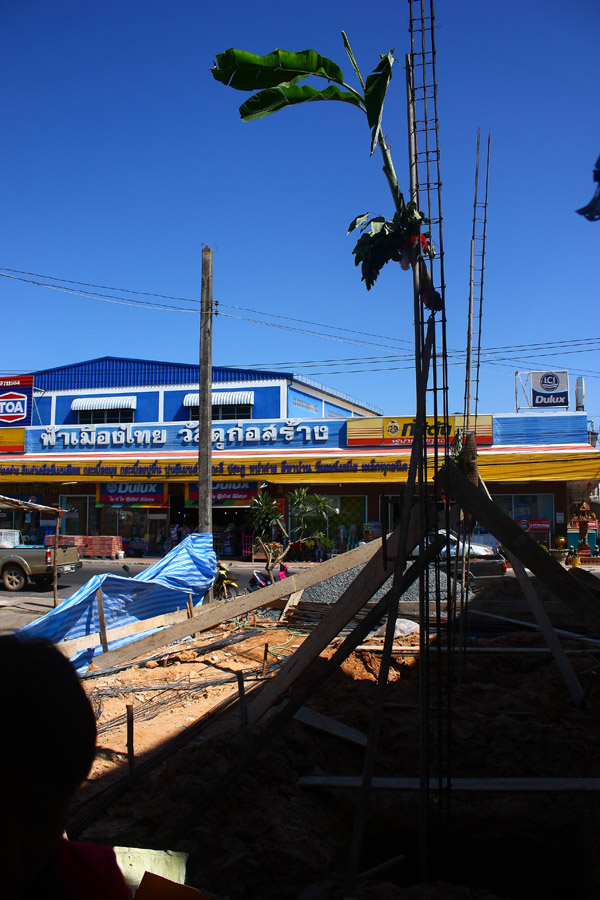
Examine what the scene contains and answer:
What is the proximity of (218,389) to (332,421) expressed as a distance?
6.28m

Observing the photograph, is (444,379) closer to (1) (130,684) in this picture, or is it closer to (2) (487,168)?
(2) (487,168)

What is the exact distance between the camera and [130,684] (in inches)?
324

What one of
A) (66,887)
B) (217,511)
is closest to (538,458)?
(217,511)

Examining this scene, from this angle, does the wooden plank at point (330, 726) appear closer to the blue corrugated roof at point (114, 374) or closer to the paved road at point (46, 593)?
the paved road at point (46, 593)

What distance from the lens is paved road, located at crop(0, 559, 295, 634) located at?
13.8 metres

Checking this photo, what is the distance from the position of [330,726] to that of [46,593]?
14.6 meters

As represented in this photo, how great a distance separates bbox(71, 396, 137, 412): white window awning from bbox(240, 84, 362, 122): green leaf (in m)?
28.9

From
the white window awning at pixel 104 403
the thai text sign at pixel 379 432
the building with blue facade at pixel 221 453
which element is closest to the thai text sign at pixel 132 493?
the building with blue facade at pixel 221 453

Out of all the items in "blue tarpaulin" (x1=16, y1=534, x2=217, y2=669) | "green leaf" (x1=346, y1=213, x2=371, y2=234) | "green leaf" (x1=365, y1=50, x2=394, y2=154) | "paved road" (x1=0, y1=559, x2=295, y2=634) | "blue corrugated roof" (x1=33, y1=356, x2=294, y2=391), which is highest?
"blue corrugated roof" (x1=33, y1=356, x2=294, y2=391)

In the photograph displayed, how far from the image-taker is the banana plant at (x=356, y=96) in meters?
4.51

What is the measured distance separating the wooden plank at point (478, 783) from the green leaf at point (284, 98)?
5240 millimetres

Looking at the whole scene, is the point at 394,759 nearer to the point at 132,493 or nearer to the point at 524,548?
the point at 524,548

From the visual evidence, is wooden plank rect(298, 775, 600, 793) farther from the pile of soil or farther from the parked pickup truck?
the parked pickup truck

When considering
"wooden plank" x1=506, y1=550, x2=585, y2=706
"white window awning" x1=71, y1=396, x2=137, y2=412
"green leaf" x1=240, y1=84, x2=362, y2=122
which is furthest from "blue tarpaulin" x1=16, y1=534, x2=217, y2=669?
"white window awning" x1=71, y1=396, x2=137, y2=412
